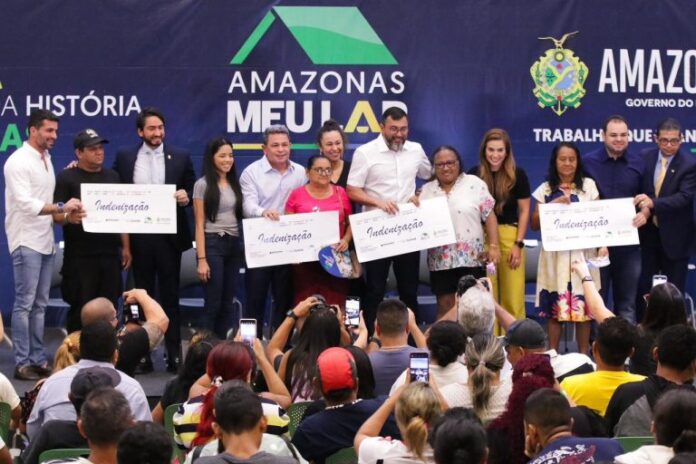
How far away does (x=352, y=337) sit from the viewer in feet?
27.6

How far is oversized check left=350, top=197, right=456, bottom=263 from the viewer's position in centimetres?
970

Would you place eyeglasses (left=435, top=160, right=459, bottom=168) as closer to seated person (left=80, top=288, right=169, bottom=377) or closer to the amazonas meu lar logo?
the amazonas meu lar logo

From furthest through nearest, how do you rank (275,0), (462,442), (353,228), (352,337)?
(275,0) → (353,228) → (352,337) → (462,442)

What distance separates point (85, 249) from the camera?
9.73 meters

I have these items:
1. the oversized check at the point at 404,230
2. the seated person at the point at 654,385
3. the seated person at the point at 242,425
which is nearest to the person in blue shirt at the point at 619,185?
the oversized check at the point at 404,230

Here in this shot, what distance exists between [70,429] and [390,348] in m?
1.91

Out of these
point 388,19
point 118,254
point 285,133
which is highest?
point 388,19

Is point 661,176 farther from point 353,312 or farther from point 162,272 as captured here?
point 162,272

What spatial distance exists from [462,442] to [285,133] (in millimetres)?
5673

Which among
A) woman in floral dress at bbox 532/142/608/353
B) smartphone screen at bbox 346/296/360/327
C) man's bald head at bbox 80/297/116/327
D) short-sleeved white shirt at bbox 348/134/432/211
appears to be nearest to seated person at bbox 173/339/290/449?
man's bald head at bbox 80/297/116/327

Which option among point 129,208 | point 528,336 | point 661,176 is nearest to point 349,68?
point 129,208

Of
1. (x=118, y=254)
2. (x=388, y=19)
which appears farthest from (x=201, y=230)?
(x=388, y=19)

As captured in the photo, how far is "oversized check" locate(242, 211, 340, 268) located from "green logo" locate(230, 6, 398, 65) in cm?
191

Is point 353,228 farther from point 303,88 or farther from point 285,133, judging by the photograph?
point 303,88
